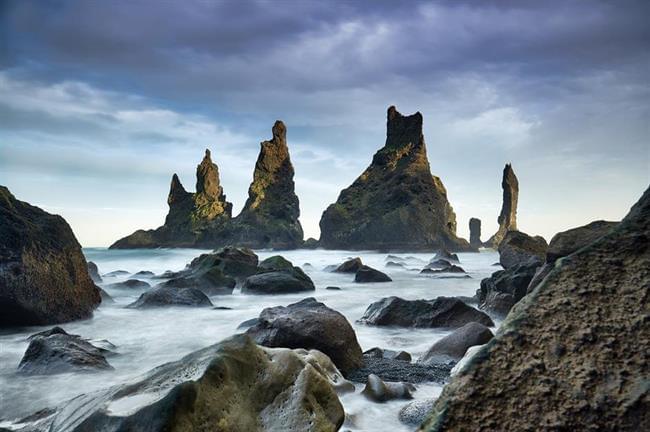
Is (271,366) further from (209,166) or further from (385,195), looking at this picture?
(209,166)

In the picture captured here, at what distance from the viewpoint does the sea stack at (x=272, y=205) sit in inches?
2721

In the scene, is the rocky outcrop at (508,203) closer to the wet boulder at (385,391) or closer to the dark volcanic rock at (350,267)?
the dark volcanic rock at (350,267)

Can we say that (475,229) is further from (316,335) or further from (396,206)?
(316,335)

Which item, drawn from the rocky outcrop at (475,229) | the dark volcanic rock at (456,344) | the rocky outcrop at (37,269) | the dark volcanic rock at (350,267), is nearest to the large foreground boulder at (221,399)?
the dark volcanic rock at (456,344)

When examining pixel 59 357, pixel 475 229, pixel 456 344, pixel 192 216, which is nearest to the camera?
pixel 59 357

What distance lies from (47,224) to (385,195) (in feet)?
200

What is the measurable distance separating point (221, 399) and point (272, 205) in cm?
7228

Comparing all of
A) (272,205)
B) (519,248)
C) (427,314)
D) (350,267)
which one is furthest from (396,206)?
(427,314)

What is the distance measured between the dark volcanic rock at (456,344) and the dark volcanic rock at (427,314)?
1705mm

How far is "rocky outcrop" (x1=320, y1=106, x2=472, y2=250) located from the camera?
2463 inches

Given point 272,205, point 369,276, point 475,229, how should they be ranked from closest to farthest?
point 369,276, point 272,205, point 475,229

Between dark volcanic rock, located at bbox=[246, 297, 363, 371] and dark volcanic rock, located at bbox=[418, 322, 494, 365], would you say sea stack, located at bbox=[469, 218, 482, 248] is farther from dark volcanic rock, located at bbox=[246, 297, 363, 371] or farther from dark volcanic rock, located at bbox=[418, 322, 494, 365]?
dark volcanic rock, located at bbox=[246, 297, 363, 371]

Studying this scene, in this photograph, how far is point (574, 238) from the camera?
23.2 ft

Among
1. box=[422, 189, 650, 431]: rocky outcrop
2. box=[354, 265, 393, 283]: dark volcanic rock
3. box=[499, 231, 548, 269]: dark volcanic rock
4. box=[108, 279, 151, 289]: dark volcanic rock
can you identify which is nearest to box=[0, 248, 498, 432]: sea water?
box=[108, 279, 151, 289]: dark volcanic rock
